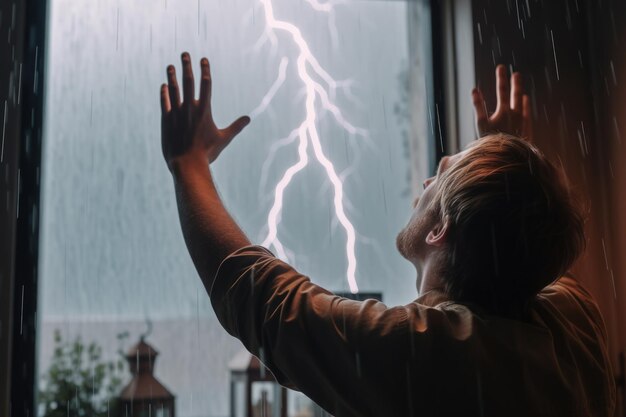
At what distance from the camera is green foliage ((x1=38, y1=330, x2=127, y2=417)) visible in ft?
5.16

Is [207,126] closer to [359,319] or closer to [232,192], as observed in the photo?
[359,319]

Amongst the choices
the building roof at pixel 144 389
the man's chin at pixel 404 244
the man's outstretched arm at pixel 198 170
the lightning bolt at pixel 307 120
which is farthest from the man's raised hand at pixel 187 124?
the building roof at pixel 144 389

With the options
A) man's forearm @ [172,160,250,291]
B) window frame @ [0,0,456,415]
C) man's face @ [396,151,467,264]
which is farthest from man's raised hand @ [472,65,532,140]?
window frame @ [0,0,456,415]

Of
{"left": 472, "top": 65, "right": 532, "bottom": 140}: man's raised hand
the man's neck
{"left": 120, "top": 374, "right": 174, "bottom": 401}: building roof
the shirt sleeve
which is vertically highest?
{"left": 472, "top": 65, "right": 532, "bottom": 140}: man's raised hand

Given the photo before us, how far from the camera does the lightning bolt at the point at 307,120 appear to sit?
5.52ft

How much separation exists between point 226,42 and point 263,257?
1.00 metres

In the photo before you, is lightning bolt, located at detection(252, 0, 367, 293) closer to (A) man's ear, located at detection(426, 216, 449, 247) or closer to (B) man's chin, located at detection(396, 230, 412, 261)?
(B) man's chin, located at detection(396, 230, 412, 261)

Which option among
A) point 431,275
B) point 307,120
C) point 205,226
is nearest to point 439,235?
point 431,275

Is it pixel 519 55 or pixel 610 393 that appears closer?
pixel 610 393

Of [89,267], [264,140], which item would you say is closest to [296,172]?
[264,140]

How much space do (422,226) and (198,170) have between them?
35cm

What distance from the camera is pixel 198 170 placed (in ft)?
3.21

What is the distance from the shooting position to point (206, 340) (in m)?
1.67

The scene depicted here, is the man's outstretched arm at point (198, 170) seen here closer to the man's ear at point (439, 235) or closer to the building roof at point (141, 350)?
the man's ear at point (439, 235)
